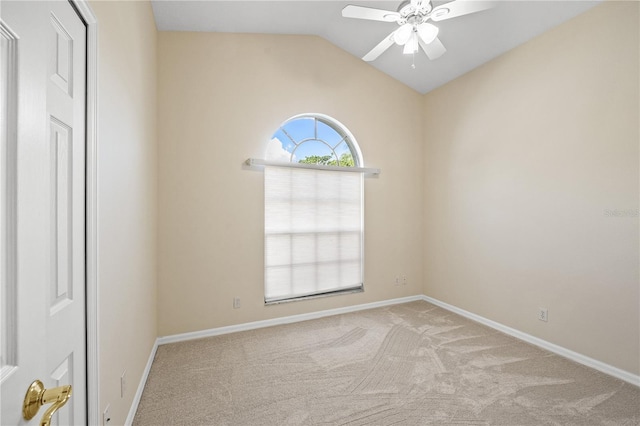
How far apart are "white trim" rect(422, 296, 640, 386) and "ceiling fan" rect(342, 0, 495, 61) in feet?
9.30

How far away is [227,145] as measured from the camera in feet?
10.3

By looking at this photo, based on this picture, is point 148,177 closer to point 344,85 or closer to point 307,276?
point 307,276

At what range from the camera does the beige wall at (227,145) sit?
9.67 ft

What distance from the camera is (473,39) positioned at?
3.08 m

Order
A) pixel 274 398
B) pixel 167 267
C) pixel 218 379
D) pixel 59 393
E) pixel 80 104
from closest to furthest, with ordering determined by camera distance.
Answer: pixel 59 393 → pixel 80 104 → pixel 274 398 → pixel 218 379 → pixel 167 267

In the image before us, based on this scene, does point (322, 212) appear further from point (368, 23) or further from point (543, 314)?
point (543, 314)

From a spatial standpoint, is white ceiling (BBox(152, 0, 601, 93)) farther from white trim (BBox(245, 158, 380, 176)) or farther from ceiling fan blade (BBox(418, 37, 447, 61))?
white trim (BBox(245, 158, 380, 176))

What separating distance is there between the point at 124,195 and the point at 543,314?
3.62 meters

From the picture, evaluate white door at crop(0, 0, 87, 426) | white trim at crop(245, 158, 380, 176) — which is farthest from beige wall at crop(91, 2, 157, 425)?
white trim at crop(245, 158, 380, 176)

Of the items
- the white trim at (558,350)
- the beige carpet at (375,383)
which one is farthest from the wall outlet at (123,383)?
the white trim at (558,350)

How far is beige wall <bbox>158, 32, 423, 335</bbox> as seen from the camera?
9.67 feet

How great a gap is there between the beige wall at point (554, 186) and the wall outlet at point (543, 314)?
0.19ft

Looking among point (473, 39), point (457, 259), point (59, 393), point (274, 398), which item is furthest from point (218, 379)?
point (473, 39)

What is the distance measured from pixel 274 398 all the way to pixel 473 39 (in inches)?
148
